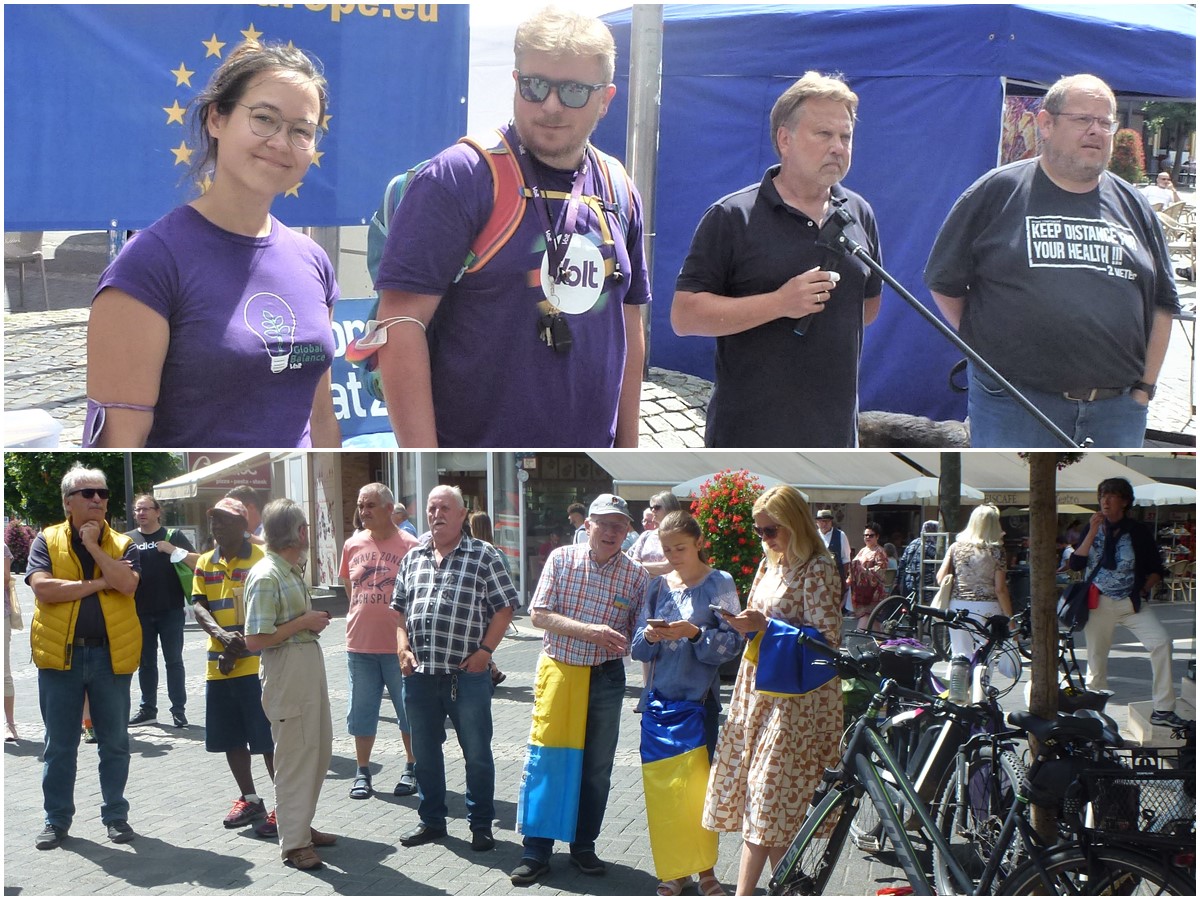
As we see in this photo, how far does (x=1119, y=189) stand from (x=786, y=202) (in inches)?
38.1

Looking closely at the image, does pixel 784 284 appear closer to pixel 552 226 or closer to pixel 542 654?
pixel 552 226

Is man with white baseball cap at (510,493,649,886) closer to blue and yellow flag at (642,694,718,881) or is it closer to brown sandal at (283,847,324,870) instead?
blue and yellow flag at (642,694,718,881)

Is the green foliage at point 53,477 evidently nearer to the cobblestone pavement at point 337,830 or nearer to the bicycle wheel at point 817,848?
the cobblestone pavement at point 337,830

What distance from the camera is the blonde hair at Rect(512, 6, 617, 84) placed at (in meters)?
2.71

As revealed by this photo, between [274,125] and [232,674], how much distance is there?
55.3 inches

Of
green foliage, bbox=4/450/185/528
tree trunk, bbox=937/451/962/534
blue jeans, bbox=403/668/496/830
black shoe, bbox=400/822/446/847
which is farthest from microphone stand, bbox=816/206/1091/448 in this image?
black shoe, bbox=400/822/446/847

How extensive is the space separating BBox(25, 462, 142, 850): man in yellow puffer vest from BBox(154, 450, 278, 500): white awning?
0.25 m

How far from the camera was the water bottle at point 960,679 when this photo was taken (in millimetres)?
3230

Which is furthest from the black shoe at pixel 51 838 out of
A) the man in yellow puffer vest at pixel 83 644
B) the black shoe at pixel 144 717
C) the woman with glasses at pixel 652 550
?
the woman with glasses at pixel 652 550

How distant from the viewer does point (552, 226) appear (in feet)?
8.96

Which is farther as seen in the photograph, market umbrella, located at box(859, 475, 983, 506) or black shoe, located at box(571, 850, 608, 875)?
black shoe, located at box(571, 850, 608, 875)

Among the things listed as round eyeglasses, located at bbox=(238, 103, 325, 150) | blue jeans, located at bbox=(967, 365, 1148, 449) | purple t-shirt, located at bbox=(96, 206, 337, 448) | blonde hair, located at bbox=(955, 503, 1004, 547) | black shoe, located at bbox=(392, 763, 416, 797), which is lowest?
black shoe, located at bbox=(392, 763, 416, 797)

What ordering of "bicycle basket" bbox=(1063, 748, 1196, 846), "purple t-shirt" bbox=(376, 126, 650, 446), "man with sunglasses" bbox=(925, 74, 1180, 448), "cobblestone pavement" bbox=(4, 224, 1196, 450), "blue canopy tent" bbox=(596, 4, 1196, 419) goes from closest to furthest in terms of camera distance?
"purple t-shirt" bbox=(376, 126, 650, 446)
"bicycle basket" bbox=(1063, 748, 1196, 846)
"man with sunglasses" bbox=(925, 74, 1180, 448)
"cobblestone pavement" bbox=(4, 224, 1196, 450)
"blue canopy tent" bbox=(596, 4, 1196, 419)

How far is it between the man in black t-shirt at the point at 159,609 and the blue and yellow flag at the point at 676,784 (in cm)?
123
